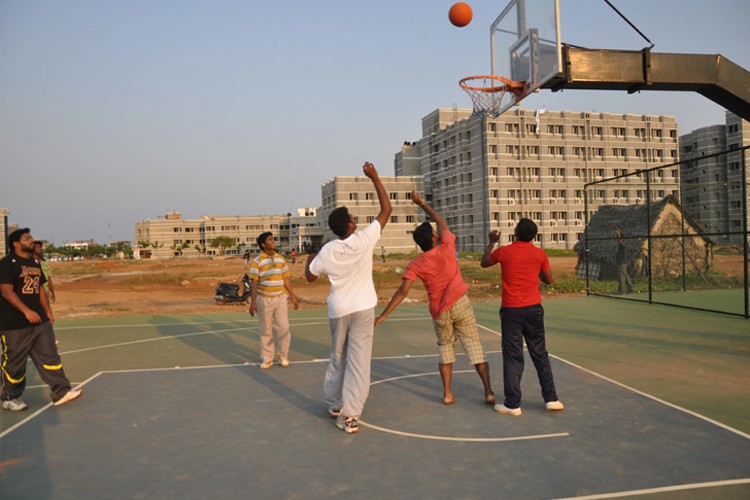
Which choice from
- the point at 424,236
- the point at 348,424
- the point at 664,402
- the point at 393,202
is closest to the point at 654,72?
the point at 424,236

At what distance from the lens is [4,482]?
4266mm

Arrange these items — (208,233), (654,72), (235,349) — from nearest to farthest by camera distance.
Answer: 1. (654,72)
2. (235,349)
3. (208,233)

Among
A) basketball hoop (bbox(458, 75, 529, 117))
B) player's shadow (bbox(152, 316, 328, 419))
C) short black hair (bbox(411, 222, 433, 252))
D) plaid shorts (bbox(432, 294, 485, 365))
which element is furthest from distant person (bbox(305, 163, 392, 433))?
basketball hoop (bbox(458, 75, 529, 117))

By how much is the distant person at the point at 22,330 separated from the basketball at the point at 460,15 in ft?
25.7

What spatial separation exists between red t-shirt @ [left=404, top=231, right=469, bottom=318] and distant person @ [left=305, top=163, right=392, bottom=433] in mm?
778

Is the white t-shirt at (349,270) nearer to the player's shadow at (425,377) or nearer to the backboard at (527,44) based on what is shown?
the player's shadow at (425,377)

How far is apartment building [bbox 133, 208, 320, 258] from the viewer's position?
422ft

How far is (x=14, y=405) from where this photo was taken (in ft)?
20.7

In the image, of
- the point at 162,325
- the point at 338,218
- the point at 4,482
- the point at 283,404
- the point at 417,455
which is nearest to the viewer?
the point at 4,482

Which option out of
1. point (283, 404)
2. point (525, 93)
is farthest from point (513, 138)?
point (283, 404)

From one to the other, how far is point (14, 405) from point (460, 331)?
5.11m

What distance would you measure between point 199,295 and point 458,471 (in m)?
22.9

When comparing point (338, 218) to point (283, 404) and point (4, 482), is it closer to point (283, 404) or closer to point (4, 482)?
point (283, 404)

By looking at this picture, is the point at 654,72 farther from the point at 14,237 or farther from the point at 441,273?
the point at 14,237
